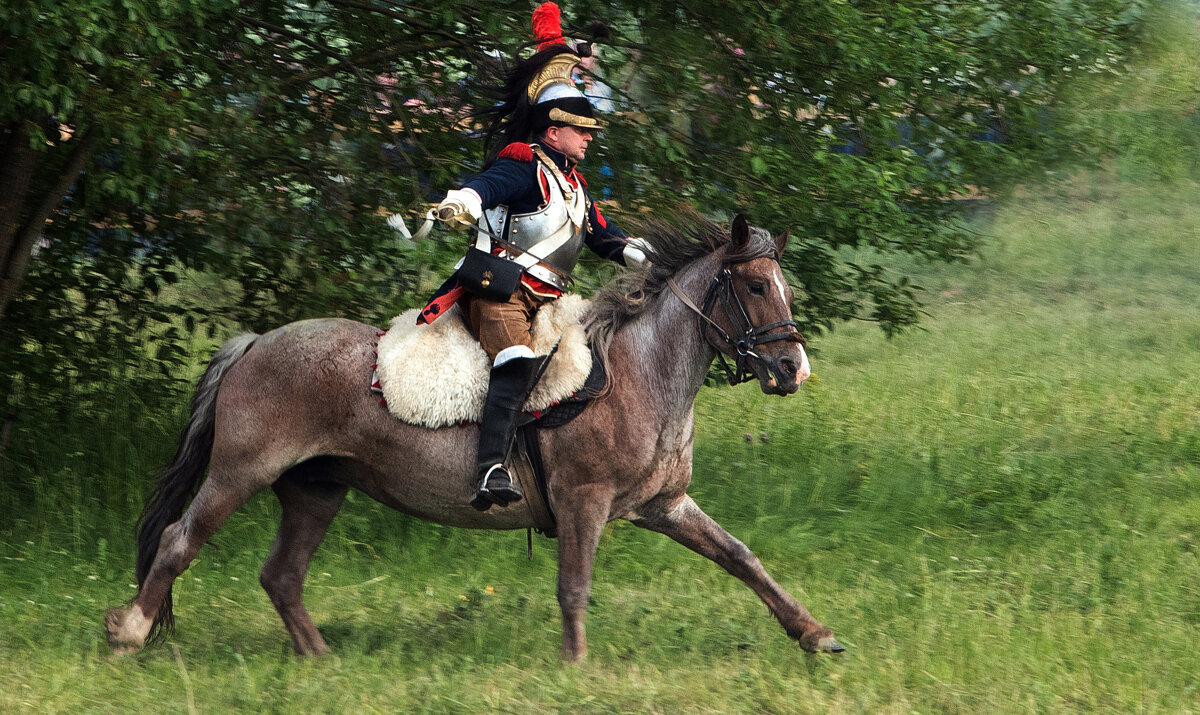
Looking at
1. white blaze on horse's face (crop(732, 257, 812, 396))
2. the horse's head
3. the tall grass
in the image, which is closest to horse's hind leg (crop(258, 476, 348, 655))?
the tall grass

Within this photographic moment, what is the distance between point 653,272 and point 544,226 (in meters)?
0.57

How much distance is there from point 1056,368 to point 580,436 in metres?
9.51

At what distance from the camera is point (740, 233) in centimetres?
528

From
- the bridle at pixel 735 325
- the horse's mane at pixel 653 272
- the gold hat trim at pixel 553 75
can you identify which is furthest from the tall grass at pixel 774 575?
the gold hat trim at pixel 553 75

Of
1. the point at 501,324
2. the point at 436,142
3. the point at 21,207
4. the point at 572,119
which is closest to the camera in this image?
the point at 501,324

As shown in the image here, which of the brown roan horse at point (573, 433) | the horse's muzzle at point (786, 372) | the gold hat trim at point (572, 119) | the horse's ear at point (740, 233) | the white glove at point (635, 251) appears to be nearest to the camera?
the horse's muzzle at point (786, 372)

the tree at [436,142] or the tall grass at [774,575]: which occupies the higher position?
the tree at [436,142]

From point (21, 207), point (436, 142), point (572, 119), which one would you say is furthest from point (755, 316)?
point (21, 207)

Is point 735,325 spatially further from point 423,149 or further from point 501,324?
point 423,149

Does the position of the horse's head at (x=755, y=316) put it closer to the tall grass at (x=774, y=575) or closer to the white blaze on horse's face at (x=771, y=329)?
the white blaze on horse's face at (x=771, y=329)

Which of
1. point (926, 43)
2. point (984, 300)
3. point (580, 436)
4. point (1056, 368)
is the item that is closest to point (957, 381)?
point (1056, 368)

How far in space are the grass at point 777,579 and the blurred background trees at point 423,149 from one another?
1286 mm

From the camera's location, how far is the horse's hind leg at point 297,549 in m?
5.92

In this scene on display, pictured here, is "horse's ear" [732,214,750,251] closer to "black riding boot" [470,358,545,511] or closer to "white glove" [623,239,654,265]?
"white glove" [623,239,654,265]
